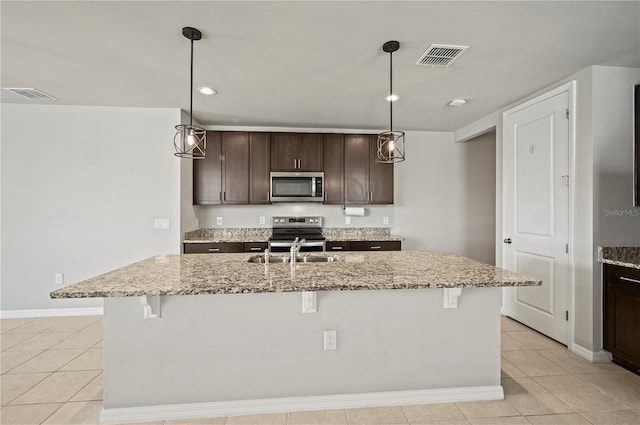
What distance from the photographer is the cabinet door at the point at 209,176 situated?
168 inches

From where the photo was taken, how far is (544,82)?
2.95 metres

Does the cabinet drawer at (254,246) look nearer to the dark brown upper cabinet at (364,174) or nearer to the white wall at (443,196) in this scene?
the dark brown upper cabinet at (364,174)

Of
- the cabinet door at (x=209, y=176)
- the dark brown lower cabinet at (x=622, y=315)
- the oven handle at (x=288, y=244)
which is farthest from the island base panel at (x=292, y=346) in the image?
the cabinet door at (x=209, y=176)

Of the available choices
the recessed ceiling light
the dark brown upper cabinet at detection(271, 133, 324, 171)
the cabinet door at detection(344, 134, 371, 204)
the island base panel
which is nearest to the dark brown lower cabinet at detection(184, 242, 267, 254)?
the dark brown upper cabinet at detection(271, 133, 324, 171)

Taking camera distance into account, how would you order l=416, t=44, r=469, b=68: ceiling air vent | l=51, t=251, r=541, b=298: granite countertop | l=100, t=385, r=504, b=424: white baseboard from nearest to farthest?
l=51, t=251, r=541, b=298: granite countertop, l=100, t=385, r=504, b=424: white baseboard, l=416, t=44, r=469, b=68: ceiling air vent

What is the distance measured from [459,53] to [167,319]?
8.95 ft

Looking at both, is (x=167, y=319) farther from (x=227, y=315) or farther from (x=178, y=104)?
(x=178, y=104)

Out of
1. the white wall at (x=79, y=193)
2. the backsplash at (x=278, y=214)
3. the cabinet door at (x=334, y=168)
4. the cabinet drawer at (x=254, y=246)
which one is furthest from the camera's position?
the backsplash at (x=278, y=214)

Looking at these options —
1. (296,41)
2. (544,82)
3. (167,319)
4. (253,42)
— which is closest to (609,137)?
(544,82)

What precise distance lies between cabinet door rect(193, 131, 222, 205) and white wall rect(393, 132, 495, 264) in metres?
2.59

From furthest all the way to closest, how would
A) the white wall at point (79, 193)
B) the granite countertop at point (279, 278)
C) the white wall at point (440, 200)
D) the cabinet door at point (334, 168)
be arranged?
the white wall at point (440, 200) < the cabinet door at point (334, 168) < the white wall at point (79, 193) < the granite countertop at point (279, 278)

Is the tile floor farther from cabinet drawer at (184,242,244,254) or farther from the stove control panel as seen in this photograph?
the stove control panel

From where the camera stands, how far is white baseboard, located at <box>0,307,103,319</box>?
144 inches

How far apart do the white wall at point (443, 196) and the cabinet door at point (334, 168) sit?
0.94m
